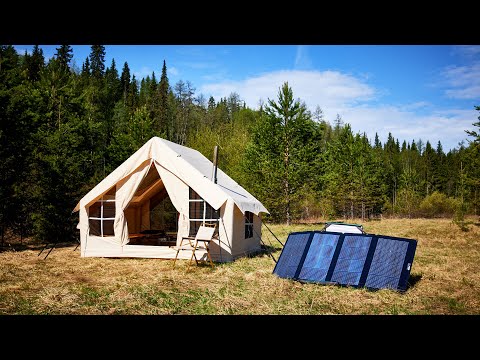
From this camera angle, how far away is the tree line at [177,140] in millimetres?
13703

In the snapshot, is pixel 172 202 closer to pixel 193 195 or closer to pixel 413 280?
pixel 193 195

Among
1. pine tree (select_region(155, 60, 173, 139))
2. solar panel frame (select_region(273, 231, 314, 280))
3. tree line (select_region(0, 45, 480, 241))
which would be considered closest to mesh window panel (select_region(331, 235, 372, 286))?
solar panel frame (select_region(273, 231, 314, 280))

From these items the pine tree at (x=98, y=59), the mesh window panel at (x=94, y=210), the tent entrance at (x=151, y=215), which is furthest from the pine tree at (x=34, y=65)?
the mesh window panel at (x=94, y=210)

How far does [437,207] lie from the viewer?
34.2m

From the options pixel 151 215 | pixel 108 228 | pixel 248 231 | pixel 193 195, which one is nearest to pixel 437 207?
pixel 248 231

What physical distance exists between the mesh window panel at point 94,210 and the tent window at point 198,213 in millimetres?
2315

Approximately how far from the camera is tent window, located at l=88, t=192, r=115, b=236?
9.80 m

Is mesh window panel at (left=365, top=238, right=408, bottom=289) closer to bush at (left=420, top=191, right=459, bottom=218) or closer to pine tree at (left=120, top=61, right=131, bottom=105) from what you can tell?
bush at (left=420, top=191, right=459, bottom=218)

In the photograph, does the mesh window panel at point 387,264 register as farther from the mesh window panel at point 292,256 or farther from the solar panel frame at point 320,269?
the mesh window panel at point 292,256

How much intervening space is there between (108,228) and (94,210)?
0.57 meters
